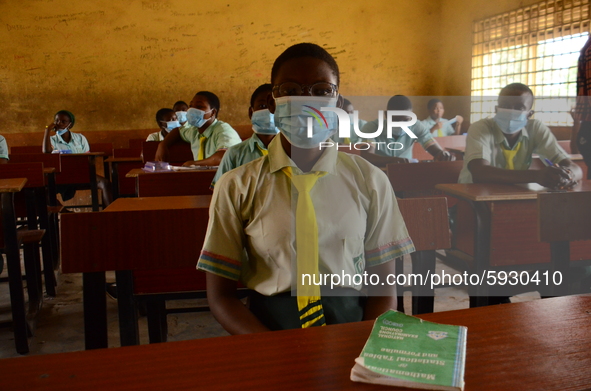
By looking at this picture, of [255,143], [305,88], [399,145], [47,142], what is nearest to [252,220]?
[305,88]

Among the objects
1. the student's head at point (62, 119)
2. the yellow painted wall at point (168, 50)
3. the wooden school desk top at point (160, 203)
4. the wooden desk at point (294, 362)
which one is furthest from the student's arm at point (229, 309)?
the yellow painted wall at point (168, 50)

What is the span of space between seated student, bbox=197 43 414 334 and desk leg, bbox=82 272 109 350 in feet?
1.35

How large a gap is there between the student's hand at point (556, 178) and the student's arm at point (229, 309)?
190 cm

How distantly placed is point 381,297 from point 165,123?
18.8 ft

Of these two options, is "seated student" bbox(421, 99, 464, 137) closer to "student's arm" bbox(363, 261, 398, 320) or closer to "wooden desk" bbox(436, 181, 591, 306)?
"wooden desk" bbox(436, 181, 591, 306)

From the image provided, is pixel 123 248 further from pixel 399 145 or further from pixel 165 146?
pixel 399 145

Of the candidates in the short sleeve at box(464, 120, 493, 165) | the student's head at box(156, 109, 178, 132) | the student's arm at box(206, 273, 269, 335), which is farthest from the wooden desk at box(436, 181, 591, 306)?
the student's head at box(156, 109, 178, 132)

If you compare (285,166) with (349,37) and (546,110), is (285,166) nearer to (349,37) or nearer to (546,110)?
(546,110)

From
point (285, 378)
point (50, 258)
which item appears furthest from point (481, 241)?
point (50, 258)

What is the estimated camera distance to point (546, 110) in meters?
6.32

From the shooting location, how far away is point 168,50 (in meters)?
7.68

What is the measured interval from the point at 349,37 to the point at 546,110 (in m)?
3.16

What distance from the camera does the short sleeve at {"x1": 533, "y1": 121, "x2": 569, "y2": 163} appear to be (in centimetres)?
292

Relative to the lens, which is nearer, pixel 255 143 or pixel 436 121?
pixel 255 143
